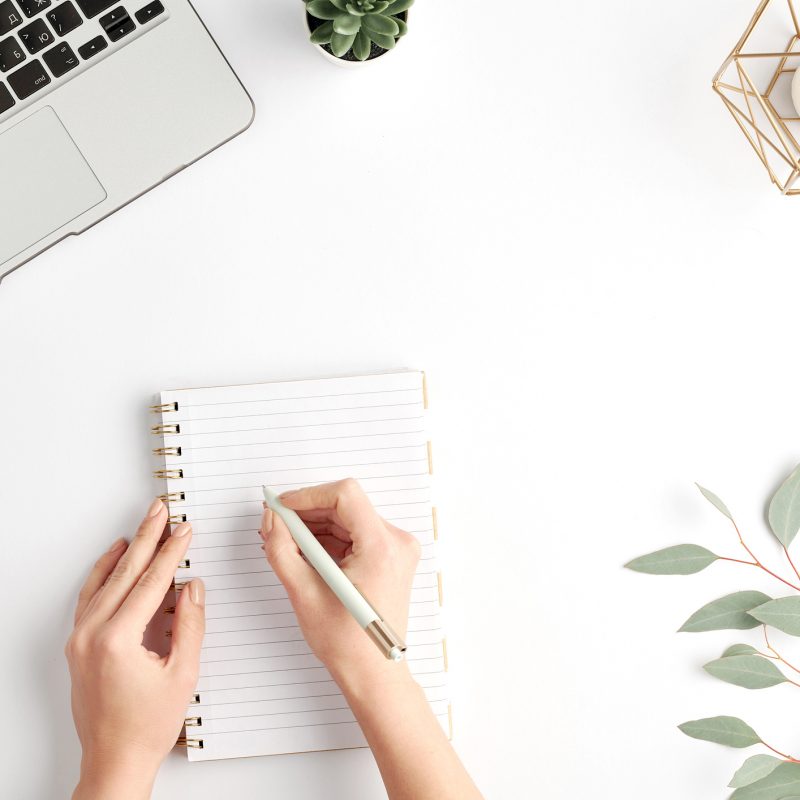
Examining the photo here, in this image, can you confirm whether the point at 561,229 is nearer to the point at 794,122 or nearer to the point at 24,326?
the point at 794,122

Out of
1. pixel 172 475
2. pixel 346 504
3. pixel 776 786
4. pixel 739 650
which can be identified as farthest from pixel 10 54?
pixel 776 786

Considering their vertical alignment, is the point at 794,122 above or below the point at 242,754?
above

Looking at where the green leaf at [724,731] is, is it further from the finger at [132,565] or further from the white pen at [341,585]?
the finger at [132,565]

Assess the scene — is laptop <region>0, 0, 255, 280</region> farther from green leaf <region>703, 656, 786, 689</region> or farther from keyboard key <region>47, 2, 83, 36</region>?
green leaf <region>703, 656, 786, 689</region>

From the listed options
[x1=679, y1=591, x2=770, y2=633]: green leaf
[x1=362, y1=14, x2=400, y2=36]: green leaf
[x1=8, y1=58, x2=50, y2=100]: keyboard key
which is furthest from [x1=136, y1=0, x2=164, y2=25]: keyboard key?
[x1=679, y1=591, x2=770, y2=633]: green leaf

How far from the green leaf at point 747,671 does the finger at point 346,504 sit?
0.38 meters

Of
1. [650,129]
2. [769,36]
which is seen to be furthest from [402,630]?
[769,36]

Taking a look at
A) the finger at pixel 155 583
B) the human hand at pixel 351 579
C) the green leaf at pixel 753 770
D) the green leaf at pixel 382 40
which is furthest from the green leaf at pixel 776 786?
the green leaf at pixel 382 40

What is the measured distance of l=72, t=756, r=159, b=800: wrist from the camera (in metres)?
0.69

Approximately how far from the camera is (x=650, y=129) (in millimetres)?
764

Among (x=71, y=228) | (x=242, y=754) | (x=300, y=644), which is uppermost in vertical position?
(x=71, y=228)

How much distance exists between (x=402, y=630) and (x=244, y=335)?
0.33 metres

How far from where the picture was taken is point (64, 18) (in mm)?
695

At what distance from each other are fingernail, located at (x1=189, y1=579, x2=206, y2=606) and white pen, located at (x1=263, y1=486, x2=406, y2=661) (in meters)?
0.11
